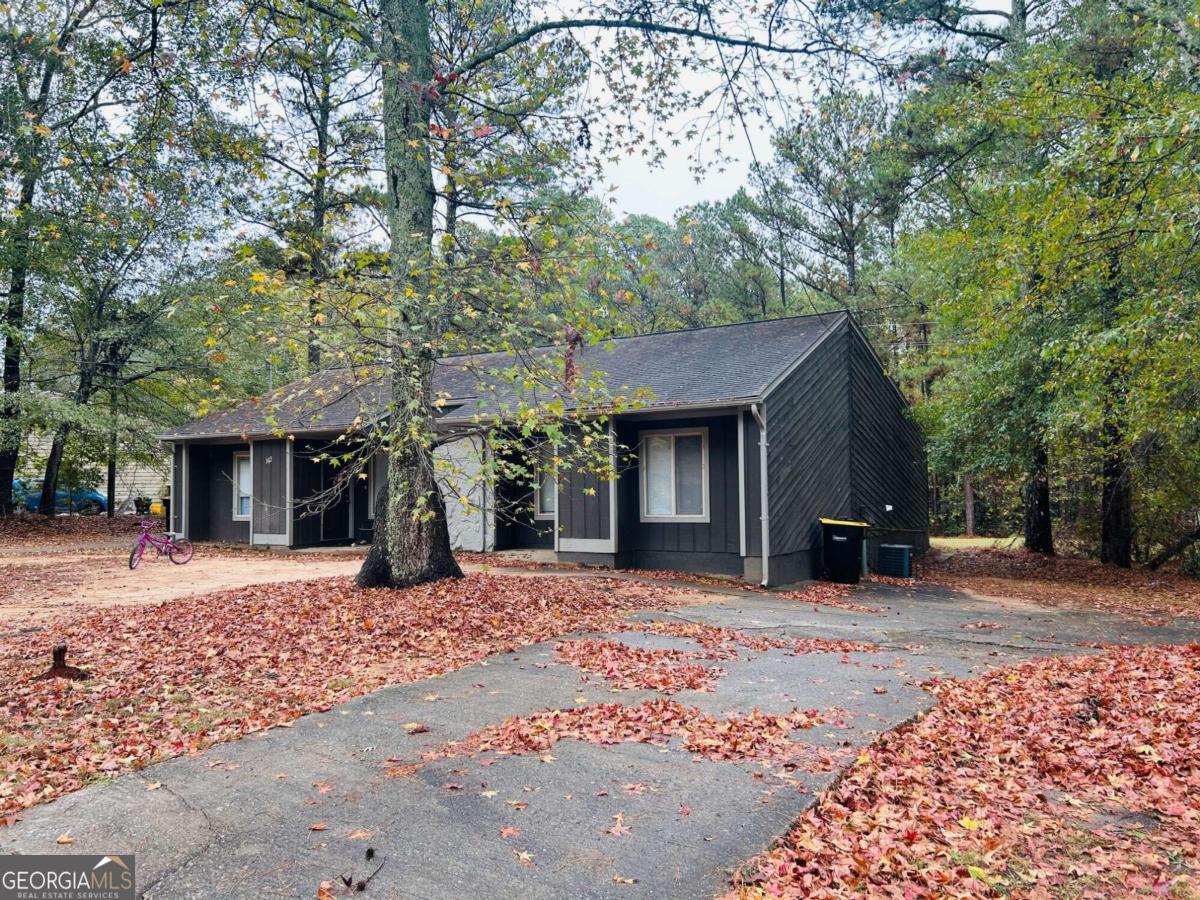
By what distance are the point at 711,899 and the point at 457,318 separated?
7.16 metres

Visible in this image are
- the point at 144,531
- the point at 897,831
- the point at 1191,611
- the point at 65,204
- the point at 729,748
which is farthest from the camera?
the point at 65,204

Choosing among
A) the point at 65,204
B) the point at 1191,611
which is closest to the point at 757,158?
the point at 1191,611

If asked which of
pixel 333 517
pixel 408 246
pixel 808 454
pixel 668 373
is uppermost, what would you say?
pixel 408 246

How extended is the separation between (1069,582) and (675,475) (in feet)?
25.9

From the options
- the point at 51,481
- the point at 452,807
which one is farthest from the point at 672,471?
the point at 51,481

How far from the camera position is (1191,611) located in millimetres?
10344

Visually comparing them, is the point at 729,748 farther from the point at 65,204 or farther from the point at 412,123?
the point at 65,204

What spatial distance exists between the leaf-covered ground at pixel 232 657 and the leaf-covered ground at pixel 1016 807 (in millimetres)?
3412

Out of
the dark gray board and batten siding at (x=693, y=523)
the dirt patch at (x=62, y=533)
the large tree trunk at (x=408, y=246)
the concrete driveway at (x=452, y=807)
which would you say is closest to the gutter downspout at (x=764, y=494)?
the dark gray board and batten siding at (x=693, y=523)

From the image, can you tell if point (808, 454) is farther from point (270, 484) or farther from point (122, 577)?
point (270, 484)

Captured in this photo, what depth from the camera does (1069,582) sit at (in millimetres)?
14242

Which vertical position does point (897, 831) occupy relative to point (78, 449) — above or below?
below

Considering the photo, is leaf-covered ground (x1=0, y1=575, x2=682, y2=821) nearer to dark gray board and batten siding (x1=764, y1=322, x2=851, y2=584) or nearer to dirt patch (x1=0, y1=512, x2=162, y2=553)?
dark gray board and batten siding (x1=764, y1=322, x2=851, y2=584)

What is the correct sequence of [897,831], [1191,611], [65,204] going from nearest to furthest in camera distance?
[897,831]
[1191,611]
[65,204]
